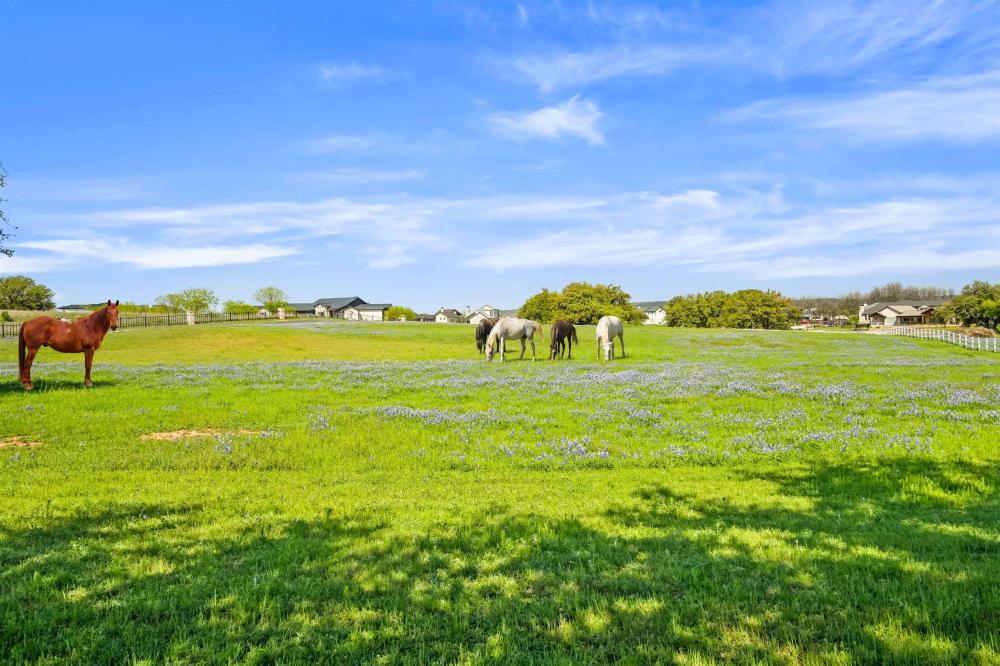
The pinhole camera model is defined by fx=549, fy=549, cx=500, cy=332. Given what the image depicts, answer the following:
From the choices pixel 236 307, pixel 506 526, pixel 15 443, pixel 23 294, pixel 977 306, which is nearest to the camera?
pixel 506 526

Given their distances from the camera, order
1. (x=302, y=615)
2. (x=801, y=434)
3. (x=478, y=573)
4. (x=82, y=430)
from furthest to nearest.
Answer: (x=82, y=430) < (x=801, y=434) < (x=478, y=573) < (x=302, y=615)

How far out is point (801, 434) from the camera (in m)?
16.9

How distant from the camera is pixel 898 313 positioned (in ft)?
586

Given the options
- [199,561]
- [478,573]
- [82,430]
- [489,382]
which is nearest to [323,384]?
[489,382]

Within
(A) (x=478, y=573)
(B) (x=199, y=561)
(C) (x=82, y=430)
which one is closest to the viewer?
(A) (x=478, y=573)

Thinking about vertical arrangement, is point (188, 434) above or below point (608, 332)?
below

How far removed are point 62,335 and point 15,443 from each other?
10326 mm

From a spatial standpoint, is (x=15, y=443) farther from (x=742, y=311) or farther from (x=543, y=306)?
(x=742, y=311)

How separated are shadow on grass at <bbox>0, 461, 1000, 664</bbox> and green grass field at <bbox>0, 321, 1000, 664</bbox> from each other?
0.04 m

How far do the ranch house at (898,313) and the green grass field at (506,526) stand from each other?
18765 cm

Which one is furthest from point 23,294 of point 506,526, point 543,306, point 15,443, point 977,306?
point 977,306

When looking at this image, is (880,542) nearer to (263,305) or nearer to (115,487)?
(115,487)

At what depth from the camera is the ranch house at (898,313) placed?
174500mm

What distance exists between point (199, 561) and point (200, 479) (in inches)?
255
